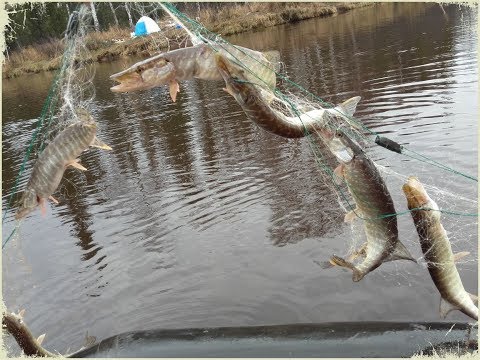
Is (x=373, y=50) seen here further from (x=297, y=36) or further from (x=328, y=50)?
(x=297, y=36)

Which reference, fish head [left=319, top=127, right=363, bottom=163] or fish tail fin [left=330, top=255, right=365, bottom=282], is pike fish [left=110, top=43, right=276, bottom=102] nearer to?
fish head [left=319, top=127, right=363, bottom=163]

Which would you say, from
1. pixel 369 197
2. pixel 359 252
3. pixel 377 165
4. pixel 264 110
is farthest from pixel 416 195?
pixel 264 110

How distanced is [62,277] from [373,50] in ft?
60.0

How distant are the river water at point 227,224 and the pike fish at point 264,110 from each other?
857mm

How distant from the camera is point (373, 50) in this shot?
21.8 meters

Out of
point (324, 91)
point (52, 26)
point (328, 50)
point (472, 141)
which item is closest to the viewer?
point (472, 141)

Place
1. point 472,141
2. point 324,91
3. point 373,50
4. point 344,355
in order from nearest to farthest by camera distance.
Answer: point 344,355
point 472,141
point 324,91
point 373,50

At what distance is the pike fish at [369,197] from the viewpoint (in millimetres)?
3695

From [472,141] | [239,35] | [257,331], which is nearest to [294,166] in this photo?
[472,141]

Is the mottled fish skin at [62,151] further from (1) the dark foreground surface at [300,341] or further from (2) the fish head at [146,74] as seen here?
(1) the dark foreground surface at [300,341]

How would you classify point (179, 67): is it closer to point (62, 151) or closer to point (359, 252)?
point (62, 151)

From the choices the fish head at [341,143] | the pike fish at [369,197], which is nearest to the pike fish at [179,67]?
the fish head at [341,143]

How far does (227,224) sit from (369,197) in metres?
4.50

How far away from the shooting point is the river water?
593 cm
